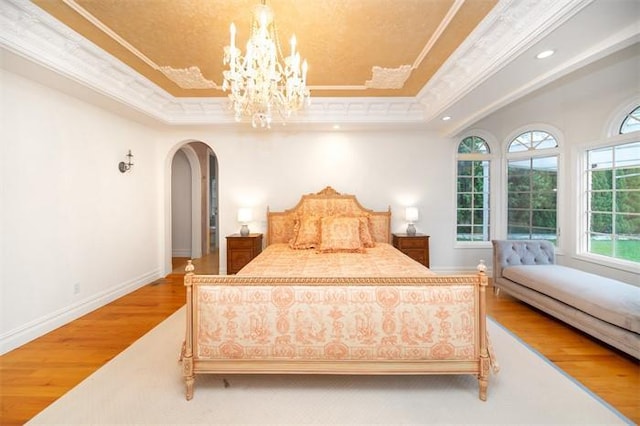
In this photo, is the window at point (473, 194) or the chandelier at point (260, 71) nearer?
the chandelier at point (260, 71)

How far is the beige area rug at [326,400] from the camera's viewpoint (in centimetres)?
170

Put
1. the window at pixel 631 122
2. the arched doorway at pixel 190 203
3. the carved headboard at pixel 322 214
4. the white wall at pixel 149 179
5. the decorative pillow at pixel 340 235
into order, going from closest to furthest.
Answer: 1. the white wall at pixel 149 179
2. the window at pixel 631 122
3. the decorative pillow at pixel 340 235
4. the carved headboard at pixel 322 214
5. the arched doorway at pixel 190 203

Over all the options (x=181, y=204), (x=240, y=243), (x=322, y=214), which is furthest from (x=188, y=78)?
(x=181, y=204)

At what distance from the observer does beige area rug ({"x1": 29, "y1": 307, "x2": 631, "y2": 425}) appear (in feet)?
5.58

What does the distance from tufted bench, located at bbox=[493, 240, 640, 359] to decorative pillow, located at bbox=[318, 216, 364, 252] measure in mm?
2035

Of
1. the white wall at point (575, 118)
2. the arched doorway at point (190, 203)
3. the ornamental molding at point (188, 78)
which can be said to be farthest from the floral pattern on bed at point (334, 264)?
the arched doorway at point (190, 203)

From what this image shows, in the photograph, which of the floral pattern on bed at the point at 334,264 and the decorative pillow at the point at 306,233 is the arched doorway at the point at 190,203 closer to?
the decorative pillow at the point at 306,233

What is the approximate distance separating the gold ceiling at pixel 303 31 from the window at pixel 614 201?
9.40ft

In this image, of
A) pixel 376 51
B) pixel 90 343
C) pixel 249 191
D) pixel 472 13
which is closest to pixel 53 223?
pixel 90 343

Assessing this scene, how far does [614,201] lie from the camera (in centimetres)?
376

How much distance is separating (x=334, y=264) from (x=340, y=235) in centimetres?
86

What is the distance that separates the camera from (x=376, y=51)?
114 inches

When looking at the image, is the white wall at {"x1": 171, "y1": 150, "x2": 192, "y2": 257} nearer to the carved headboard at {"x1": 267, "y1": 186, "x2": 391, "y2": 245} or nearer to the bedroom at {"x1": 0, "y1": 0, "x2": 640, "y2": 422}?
the bedroom at {"x1": 0, "y1": 0, "x2": 640, "y2": 422}

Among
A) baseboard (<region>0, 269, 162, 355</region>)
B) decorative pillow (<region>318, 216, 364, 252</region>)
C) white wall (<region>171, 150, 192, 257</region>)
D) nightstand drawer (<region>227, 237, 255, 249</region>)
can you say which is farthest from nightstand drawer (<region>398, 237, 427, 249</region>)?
white wall (<region>171, 150, 192, 257</region>)
